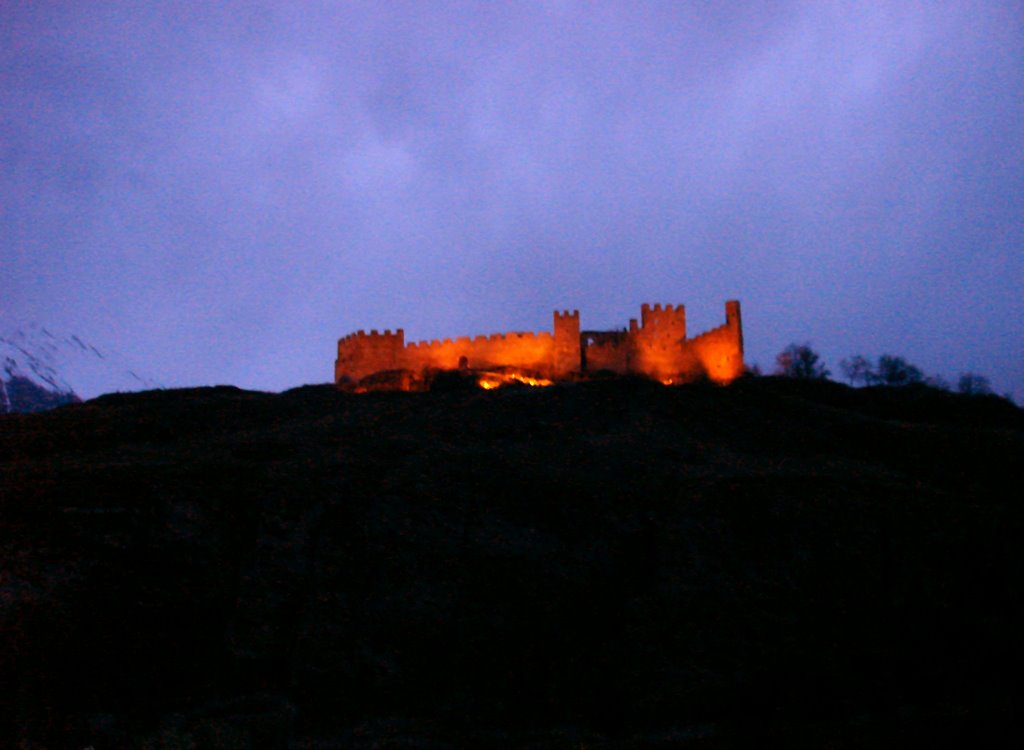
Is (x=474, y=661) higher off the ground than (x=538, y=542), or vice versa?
(x=538, y=542)

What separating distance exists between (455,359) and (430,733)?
34.6 m

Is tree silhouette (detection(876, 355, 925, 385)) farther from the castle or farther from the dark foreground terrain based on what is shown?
the dark foreground terrain

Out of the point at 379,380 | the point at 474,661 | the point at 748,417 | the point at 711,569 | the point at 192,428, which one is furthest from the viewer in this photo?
the point at 379,380

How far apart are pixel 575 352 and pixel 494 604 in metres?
31.6

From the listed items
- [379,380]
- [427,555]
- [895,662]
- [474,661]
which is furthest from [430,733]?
[379,380]

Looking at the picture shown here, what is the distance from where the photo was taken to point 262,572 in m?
8.94

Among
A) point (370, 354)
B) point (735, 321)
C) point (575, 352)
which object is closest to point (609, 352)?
point (575, 352)

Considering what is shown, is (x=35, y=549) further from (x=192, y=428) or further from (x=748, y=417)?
→ (x=748, y=417)

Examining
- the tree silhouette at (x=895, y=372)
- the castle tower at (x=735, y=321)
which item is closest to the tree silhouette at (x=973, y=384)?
the tree silhouette at (x=895, y=372)

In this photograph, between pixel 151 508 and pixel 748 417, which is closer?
pixel 151 508

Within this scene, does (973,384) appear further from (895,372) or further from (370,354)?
(370,354)

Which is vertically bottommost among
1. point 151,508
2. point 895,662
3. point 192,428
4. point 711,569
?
point 895,662

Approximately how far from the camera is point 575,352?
39750 millimetres

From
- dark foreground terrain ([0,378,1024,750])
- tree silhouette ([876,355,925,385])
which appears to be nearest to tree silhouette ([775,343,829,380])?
tree silhouette ([876,355,925,385])
